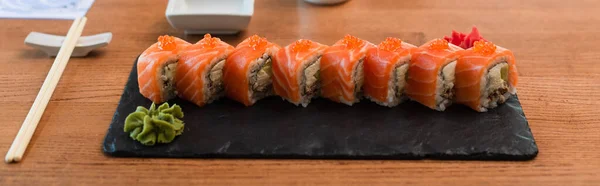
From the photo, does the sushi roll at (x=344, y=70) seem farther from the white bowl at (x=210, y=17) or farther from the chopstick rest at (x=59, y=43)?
the chopstick rest at (x=59, y=43)

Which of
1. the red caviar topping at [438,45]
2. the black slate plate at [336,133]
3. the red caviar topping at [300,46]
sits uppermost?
the red caviar topping at [438,45]

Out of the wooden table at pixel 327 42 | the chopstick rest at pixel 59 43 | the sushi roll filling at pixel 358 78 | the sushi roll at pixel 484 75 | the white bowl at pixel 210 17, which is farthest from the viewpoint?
the white bowl at pixel 210 17

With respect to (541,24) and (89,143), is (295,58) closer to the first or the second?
(89,143)

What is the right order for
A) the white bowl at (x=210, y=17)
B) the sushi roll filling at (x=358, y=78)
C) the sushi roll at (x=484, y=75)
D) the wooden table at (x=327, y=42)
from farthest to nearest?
1. the white bowl at (x=210, y=17)
2. the sushi roll filling at (x=358, y=78)
3. the sushi roll at (x=484, y=75)
4. the wooden table at (x=327, y=42)

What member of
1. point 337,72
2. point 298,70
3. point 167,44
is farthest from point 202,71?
point 337,72

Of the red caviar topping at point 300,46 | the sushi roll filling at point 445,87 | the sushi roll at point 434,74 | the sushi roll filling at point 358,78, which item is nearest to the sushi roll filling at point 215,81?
the red caviar topping at point 300,46

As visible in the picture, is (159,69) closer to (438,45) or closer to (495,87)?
(438,45)

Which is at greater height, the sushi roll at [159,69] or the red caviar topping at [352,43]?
the red caviar topping at [352,43]

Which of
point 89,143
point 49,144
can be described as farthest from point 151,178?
point 49,144
